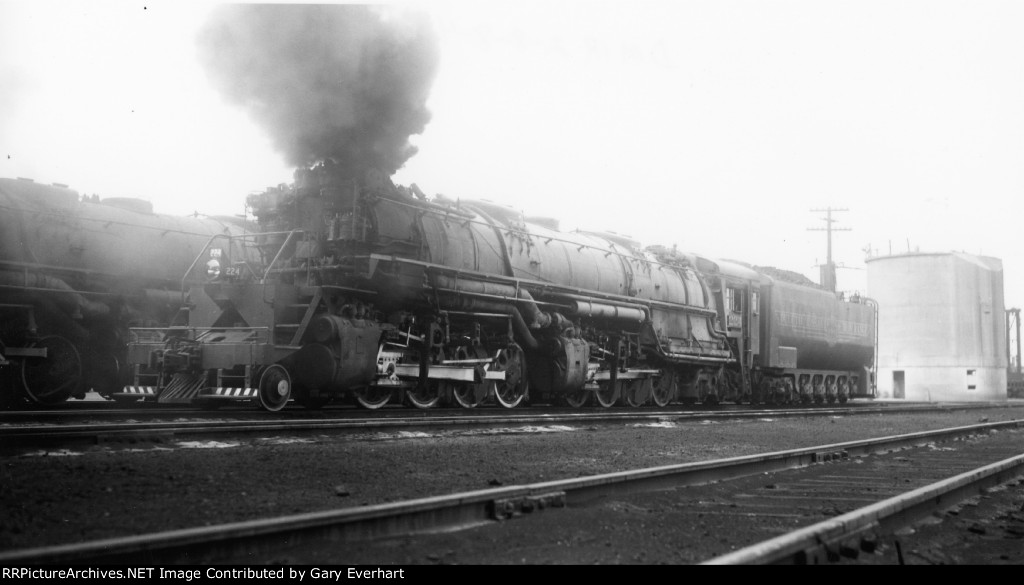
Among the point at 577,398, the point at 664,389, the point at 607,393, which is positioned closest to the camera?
the point at 577,398

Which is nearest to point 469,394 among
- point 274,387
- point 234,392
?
point 274,387

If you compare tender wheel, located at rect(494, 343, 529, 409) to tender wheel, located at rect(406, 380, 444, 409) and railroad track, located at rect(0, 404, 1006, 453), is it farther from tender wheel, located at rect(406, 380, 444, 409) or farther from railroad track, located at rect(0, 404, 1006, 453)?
railroad track, located at rect(0, 404, 1006, 453)

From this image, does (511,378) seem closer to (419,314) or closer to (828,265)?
(419,314)

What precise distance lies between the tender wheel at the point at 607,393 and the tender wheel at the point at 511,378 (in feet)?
A: 8.60

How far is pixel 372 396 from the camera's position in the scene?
42.8 ft

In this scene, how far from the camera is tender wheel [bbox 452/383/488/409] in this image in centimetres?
1398

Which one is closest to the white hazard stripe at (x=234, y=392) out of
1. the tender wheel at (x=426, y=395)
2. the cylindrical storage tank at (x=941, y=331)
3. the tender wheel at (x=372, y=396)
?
the tender wheel at (x=372, y=396)

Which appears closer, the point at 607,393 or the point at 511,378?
the point at 511,378

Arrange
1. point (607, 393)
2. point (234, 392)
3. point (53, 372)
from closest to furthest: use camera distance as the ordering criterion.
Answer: point (234, 392), point (53, 372), point (607, 393)

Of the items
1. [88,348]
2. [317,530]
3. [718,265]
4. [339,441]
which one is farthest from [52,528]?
[718,265]

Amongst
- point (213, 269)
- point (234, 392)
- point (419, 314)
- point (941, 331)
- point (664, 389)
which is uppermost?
point (941, 331)

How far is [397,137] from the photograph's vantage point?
1260cm

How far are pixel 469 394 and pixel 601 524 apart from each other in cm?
948

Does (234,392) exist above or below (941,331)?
below
